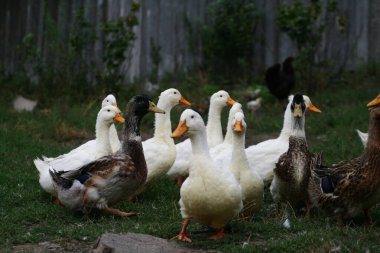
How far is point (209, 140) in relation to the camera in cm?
1005

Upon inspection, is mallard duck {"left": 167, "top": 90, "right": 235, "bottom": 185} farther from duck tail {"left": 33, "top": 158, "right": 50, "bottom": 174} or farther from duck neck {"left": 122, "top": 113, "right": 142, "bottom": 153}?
duck tail {"left": 33, "top": 158, "right": 50, "bottom": 174}

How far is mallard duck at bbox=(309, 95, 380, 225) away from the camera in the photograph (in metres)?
7.16

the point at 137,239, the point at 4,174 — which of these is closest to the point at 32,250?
the point at 137,239

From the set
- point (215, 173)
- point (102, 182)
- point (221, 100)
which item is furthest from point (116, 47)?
point (215, 173)

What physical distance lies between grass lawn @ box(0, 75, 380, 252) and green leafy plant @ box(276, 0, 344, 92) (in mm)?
→ 538

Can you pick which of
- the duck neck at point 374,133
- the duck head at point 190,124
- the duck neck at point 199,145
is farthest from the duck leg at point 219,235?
the duck neck at point 374,133

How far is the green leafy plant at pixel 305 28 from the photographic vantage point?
45.5ft

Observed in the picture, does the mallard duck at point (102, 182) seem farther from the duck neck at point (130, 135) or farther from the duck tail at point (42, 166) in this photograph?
the duck tail at point (42, 166)

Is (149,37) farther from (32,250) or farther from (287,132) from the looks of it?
(32,250)

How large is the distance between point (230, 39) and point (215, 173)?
8281mm

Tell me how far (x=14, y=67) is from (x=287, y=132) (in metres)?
8.73

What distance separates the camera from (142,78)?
1493 centimetres

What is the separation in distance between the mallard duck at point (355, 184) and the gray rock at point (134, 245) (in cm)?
159

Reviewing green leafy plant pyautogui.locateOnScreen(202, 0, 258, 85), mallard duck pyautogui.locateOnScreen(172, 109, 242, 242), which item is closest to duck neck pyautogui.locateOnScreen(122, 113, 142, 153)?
mallard duck pyautogui.locateOnScreen(172, 109, 242, 242)
